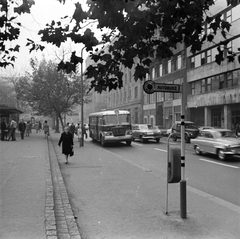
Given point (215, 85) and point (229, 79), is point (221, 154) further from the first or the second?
point (215, 85)

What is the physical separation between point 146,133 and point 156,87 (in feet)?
58.6

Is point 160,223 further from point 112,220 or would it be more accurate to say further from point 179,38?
point 179,38

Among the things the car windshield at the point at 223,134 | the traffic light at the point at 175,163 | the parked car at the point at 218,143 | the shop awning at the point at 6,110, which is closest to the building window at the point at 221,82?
the parked car at the point at 218,143

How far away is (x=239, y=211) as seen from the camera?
231 inches

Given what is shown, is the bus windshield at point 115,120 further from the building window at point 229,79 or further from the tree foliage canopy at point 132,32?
the tree foliage canopy at point 132,32

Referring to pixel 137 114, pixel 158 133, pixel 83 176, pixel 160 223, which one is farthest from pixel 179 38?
pixel 137 114

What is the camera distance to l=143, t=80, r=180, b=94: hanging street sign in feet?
18.2

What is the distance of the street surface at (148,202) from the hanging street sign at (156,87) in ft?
7.72

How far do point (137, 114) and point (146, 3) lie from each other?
5180 centimetres

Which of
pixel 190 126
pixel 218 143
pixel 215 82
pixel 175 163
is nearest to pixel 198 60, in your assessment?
pixel 215 82

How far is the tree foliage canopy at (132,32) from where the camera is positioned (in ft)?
13.4

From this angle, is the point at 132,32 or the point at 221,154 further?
the point at 221,154

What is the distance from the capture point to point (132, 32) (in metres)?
4.43

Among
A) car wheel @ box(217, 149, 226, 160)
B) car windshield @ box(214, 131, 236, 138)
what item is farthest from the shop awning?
car wheel @ box(217, 149, 226, 160)
